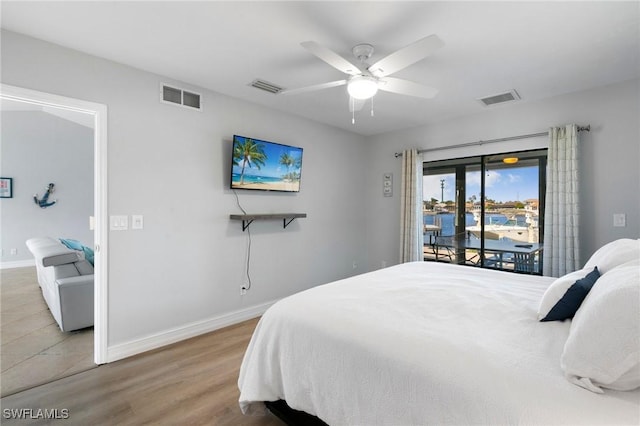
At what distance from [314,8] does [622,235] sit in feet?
11.5

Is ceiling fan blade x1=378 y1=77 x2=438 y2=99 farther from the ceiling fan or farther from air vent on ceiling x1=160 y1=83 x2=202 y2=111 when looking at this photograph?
air vent on ceiling x1=160 y1=83 x2=202 y2=111

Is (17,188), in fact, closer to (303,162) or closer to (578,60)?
(303,162)

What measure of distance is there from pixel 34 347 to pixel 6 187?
5.27 meters

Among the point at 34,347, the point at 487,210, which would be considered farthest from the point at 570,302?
the point at 34,347

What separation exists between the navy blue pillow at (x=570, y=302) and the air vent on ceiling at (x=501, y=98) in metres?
2.45

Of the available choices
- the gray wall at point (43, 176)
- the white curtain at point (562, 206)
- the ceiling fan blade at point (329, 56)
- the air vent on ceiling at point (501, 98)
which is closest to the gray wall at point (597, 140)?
the white curtain at point (562, 206)

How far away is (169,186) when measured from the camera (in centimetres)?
292

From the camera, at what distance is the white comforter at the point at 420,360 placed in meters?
0.95

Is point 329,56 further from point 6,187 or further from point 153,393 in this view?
point 6,187

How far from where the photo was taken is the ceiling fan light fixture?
2.15m

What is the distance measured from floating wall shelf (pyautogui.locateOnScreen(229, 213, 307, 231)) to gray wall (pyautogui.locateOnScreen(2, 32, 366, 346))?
0.08 m

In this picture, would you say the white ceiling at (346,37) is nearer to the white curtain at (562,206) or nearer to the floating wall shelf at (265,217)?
the white curtain at (562,206)

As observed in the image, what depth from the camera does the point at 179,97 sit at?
9.74 ft

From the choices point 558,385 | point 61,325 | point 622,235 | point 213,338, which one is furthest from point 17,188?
point 622,235
